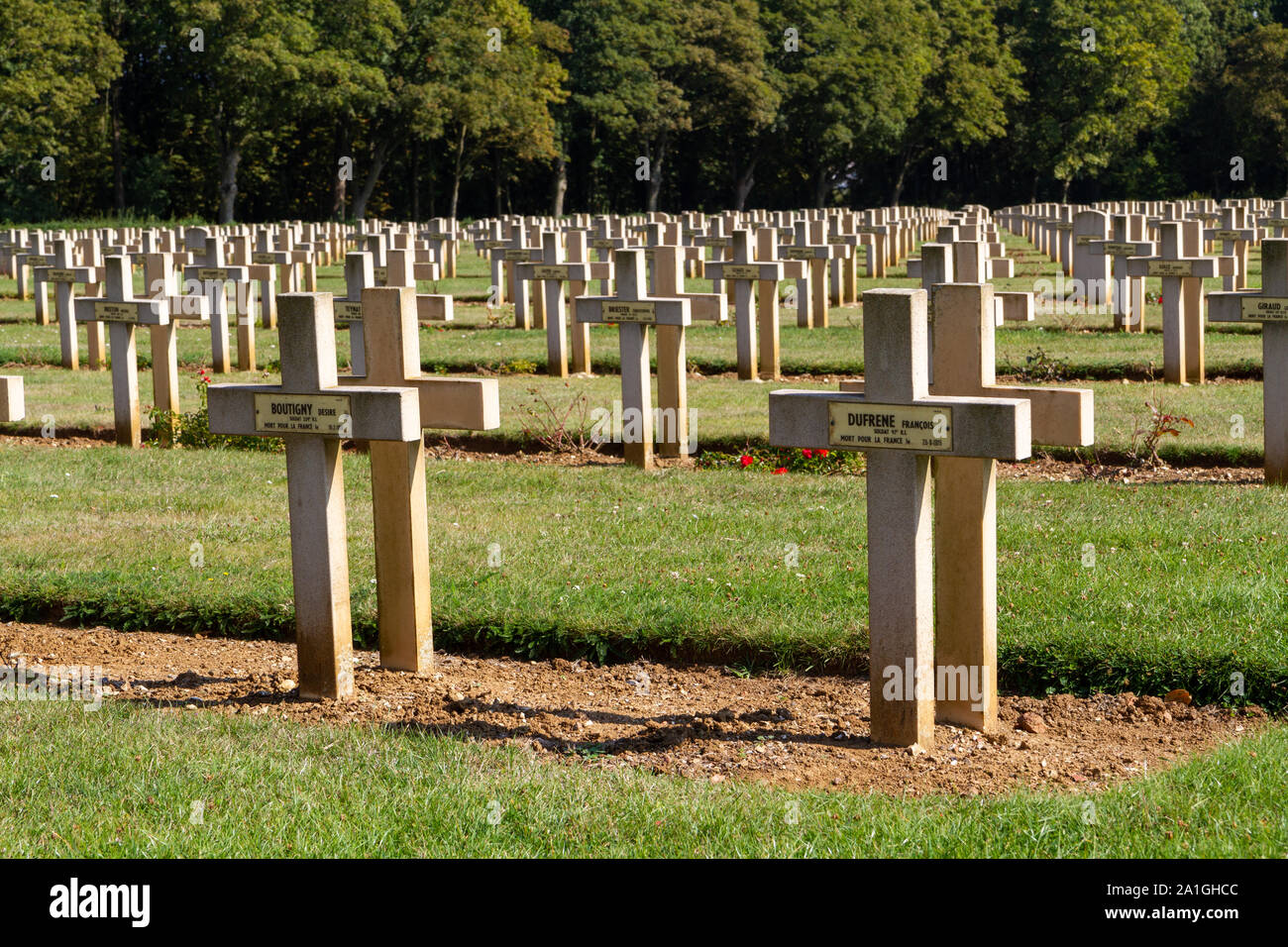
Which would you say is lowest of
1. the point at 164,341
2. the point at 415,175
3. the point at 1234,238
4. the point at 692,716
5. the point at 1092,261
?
the point at 692,716

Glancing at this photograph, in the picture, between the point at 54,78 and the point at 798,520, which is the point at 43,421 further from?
the point at 54,78

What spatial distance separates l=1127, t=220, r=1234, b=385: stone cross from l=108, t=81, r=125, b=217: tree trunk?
48.1 m

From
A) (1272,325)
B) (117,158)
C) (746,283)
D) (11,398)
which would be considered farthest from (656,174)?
(11,398)

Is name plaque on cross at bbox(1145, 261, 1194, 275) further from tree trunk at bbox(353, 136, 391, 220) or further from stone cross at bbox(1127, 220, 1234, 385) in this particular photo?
tree trunk at bbox(353, 136, 391, 220)

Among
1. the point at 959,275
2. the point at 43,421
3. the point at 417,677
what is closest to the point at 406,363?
the point at 417,677

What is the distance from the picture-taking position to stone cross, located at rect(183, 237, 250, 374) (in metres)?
16.4

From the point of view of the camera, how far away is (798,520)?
912cm

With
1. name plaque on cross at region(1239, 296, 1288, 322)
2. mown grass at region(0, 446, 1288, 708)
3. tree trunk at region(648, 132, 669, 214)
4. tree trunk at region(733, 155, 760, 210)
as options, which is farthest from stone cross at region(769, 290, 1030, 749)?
tree trunk at region(733, 155, 760, 210)

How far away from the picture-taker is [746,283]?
15680mm

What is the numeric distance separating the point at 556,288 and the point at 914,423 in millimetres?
11510

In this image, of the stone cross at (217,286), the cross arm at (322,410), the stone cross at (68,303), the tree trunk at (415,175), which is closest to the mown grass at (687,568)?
the cross arm at (322,410)

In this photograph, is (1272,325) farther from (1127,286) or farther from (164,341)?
Answer: (1127,286)

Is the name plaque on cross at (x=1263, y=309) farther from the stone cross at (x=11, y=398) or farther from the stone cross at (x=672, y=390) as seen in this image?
the stone cross at (x=11, y=398)

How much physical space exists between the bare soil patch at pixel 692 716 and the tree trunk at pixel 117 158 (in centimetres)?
5322
